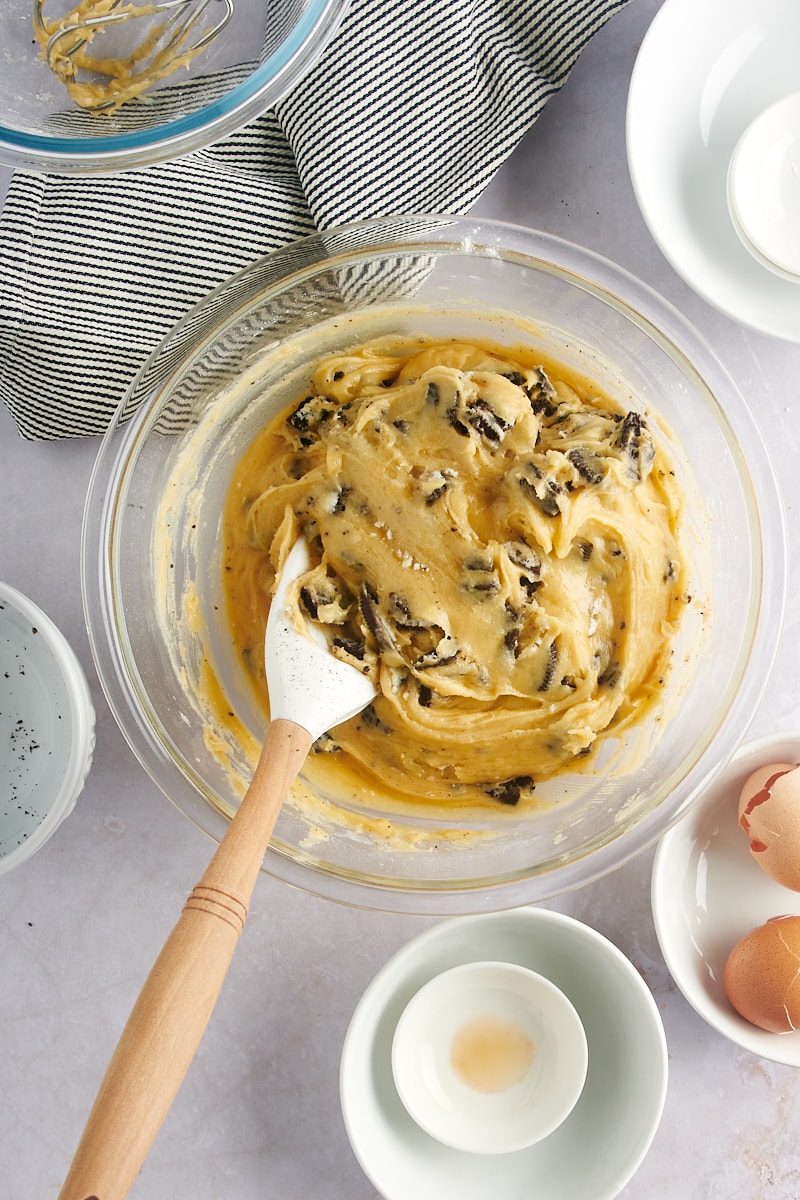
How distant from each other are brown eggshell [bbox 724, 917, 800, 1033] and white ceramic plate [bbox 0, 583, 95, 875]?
4.64 feet

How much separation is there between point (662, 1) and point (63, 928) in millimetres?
2431

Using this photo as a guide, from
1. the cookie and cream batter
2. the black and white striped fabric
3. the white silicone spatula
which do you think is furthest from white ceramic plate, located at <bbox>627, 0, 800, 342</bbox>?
the white silicone spatula

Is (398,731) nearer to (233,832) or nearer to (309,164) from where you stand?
(233,832)

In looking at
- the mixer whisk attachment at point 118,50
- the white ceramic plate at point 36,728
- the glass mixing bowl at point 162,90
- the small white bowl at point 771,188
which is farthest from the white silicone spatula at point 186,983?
the small white bowl at point 771,188

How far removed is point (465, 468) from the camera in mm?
1797

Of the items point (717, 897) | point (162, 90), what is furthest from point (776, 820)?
point (162, 90)

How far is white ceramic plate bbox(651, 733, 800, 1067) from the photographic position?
2.09m

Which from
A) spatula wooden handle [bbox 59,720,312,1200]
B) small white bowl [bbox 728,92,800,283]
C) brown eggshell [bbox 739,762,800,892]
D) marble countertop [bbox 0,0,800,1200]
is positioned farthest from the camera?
marble countertop [bbox 0,0,800,1200]

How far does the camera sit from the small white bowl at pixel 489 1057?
80.7 inches

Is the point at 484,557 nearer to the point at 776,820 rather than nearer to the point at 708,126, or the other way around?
the point at 776,820

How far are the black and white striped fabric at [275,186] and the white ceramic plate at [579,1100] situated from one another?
1371 millimetres

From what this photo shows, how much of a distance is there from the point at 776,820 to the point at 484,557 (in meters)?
0.82

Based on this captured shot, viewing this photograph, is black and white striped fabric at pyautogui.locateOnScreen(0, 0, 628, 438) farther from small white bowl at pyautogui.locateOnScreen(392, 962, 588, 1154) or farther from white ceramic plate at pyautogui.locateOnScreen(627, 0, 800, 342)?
small white bowl at pyautogui.locateOnScreen(392, 962, 588, 1154)

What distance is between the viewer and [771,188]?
2.13 meters
